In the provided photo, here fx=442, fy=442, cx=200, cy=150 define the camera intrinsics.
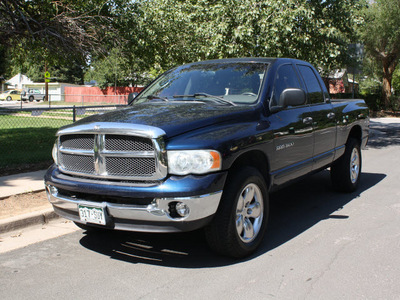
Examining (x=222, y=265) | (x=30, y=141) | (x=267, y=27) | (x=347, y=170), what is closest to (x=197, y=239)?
(x=222, y=265)

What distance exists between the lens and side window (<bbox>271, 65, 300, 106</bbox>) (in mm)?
5102

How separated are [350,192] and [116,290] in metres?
4.60

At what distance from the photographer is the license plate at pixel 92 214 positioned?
154 inches

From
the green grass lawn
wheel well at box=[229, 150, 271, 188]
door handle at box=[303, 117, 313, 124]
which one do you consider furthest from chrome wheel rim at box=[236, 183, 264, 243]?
the green grass lawn

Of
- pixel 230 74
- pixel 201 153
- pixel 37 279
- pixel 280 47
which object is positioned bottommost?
pixel 37 279

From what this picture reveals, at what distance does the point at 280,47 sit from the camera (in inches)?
456

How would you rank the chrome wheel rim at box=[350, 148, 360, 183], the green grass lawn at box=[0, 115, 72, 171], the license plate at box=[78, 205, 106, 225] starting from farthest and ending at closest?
the green grass lawn at box=[0, 115, 72, 171] < the chrome wheel rim at box=[350, 148, 360, 183] < the license plate at box=[78, 205, 106, 225]

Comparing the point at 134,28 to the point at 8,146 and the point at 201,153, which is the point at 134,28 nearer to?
the point at 8,146

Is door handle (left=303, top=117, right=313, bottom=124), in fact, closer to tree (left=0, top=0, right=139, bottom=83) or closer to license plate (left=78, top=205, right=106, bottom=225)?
license plate (left=78, top=205, right=106, bottom=225)

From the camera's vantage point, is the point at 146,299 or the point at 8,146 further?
the point at 8,146

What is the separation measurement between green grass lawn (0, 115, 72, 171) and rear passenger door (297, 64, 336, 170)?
577cm

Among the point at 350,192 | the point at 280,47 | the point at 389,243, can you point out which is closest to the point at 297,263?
the point at 389,243

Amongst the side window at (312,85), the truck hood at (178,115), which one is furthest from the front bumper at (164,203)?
the side window at (312,85)

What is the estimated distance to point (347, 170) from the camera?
680 centimetres
